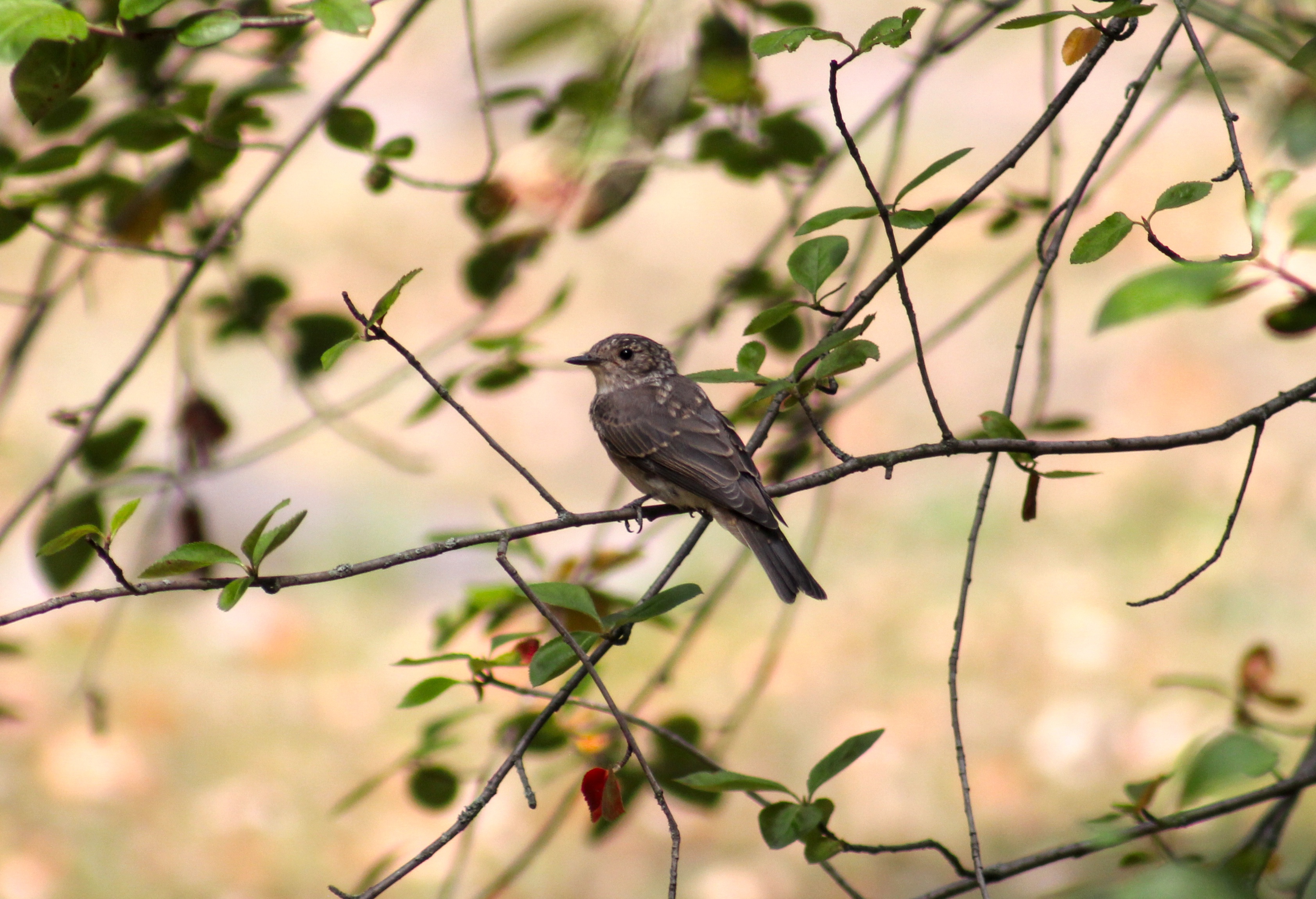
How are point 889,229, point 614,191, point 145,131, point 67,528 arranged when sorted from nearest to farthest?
point 889,229, point 145,131, point 67,528, point 614,191

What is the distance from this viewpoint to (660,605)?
1836mm

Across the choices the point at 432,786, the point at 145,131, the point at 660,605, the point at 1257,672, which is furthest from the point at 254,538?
the point at 1257,672

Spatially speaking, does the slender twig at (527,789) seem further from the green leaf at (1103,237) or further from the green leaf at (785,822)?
the green leaf at (1103,237)

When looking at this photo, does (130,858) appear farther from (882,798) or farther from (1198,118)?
(1198,118)

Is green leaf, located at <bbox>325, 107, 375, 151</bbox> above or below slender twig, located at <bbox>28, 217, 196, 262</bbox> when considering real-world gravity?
above

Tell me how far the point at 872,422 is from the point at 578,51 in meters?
6.00

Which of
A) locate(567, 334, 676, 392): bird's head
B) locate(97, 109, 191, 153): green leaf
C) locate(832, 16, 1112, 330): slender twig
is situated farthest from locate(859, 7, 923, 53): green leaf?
locate(567, 334, 676, 392): bird's head

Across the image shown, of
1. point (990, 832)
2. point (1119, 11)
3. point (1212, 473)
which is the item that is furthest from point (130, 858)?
point (1212, 473)

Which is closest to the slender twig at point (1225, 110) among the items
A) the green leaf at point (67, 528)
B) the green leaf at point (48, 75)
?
the green leaf at point (48, 75)

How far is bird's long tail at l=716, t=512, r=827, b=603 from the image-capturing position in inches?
116

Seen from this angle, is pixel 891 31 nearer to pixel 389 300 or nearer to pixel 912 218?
pixel 912 218

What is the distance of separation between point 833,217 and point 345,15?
0.77 m

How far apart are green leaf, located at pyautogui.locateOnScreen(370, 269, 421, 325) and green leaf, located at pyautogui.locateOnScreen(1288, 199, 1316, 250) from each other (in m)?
1.00

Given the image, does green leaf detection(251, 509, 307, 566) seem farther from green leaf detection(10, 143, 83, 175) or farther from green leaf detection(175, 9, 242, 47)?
green leaf detection(10, 143, 83, 175)
